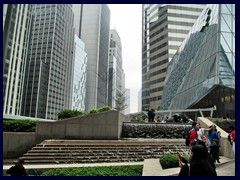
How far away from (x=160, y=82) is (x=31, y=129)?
78463 millimetres

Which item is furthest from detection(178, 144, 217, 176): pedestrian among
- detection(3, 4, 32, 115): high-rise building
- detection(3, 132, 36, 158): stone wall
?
detection(3, 4, 32, 115): high-rise building

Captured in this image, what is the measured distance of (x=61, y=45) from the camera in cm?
13588

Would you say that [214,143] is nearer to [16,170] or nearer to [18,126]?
[16,170]

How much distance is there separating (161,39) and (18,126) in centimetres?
8271

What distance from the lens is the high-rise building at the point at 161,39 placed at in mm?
87312

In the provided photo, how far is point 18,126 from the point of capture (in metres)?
14.3

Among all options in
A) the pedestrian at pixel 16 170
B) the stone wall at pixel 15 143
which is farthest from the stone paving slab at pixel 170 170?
the stone wall at pixel 15 143

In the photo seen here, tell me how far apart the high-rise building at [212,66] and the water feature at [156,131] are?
53.2ft

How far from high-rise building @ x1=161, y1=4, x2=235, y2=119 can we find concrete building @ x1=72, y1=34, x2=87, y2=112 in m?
111

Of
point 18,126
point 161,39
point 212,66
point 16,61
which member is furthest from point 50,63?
point 18,126

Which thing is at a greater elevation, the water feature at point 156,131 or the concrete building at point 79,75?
the concrete building at point 79,75

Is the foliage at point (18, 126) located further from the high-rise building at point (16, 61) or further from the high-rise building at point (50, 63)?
the high-rise building at point (50, 63)
